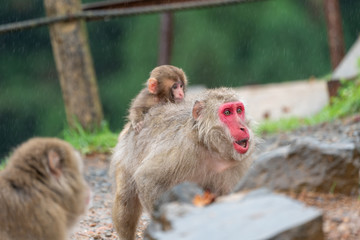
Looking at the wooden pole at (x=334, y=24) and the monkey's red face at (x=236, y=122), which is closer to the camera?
the monkey's red face at (x=236, y=122)

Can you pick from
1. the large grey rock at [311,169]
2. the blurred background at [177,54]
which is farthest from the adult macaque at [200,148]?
the blurred background at [177,54]

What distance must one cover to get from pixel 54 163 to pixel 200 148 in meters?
1.02

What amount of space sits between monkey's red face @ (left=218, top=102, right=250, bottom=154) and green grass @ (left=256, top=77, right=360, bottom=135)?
427 centimetres

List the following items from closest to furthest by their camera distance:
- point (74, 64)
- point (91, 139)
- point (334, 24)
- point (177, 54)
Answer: point (91, 139)
point (74, 64)
point (334, 24)
point (177, 54)

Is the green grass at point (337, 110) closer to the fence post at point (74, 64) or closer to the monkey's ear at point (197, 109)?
the fence post at point (74, 64)

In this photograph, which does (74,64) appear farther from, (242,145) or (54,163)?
(54,163)

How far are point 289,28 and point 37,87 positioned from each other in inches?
361

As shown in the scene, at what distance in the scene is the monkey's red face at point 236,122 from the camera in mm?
3479

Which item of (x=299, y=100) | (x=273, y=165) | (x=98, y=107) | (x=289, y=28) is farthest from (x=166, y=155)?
(x=289, y=28)

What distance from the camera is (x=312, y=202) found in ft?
9.74

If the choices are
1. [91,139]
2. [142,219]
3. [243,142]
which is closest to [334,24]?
[91,139]

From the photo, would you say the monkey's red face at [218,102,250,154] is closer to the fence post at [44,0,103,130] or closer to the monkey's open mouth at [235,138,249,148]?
the monkey's open mouth at [235,138,249,148]

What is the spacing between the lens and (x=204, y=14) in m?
20.8

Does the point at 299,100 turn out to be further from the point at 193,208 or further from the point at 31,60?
the point at 31,60
